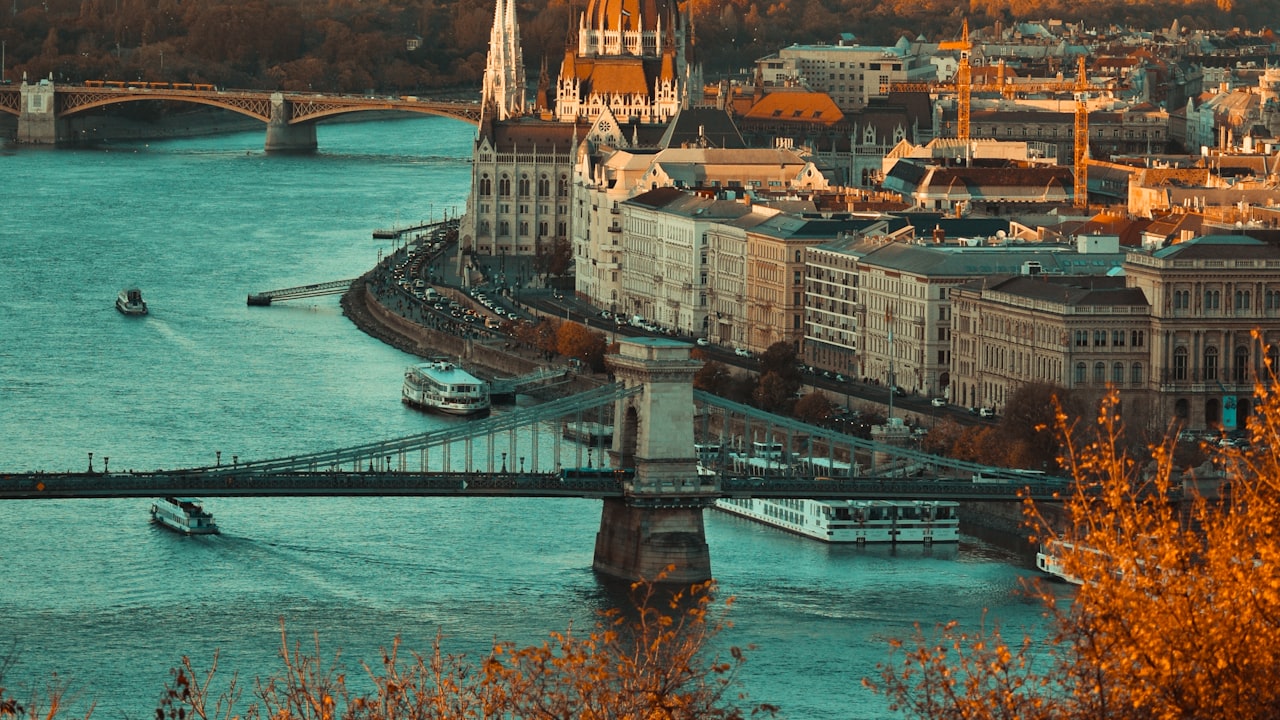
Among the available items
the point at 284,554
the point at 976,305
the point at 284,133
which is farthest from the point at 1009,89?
the point at 284,554

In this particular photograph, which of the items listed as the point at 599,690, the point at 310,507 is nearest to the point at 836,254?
the point at 310,507

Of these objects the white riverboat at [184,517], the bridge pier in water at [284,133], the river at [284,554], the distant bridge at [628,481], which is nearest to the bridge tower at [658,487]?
the distant bridge at [628,481]

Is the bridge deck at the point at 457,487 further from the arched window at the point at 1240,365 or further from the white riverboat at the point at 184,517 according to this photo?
the arched window at the point at 1240,365

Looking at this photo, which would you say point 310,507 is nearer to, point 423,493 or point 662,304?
point 423,493

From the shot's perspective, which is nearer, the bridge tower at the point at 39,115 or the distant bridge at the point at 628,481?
the distant bridge at the point at 628,481

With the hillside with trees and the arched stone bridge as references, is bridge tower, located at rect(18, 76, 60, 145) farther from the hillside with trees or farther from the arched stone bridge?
the hillside with trees

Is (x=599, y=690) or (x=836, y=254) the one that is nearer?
(x=599, y=690)

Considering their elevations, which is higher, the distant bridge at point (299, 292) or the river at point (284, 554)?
the river at point (284, 554)
